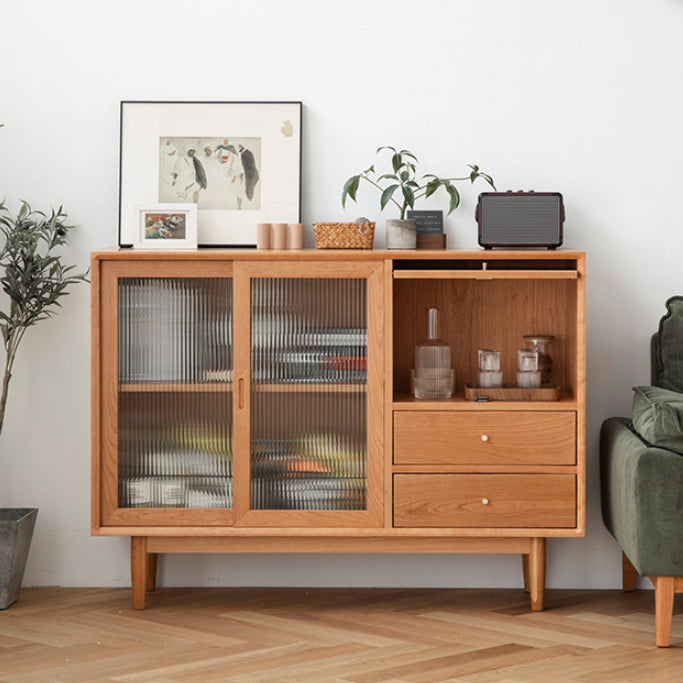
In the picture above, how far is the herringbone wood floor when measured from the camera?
2479 mm

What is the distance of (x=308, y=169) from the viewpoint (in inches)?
127

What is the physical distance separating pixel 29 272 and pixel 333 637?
1.57m

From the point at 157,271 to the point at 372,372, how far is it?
0.77m

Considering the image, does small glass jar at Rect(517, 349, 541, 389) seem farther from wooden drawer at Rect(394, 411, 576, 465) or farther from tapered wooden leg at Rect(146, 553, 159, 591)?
A: tapered wooden leg at Rect(146, 553, 159, 591)

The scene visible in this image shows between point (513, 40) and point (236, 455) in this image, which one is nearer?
point (236, 455)

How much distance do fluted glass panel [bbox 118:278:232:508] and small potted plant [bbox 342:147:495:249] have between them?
575mm

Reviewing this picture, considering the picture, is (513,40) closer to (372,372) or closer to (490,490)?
(372,372)

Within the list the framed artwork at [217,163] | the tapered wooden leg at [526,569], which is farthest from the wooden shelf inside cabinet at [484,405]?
the framed artwork at [217,163]

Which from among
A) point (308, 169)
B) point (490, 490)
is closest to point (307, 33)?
point (308, 169)

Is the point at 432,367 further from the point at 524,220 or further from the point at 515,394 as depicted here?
the point at 524,220

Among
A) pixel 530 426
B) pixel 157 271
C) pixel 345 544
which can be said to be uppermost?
pixel 157 271

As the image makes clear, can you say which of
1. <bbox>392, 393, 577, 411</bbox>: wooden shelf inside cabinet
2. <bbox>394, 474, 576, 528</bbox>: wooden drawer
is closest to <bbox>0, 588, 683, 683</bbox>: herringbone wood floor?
<bbox>394, 474, 576, 528</bbox>: wooden drawer

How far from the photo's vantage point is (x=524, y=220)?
2.94 meters

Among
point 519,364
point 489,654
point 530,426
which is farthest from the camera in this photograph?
point 519,364
